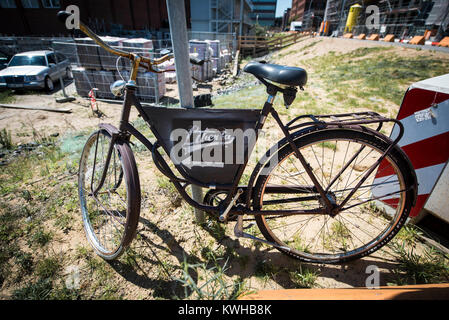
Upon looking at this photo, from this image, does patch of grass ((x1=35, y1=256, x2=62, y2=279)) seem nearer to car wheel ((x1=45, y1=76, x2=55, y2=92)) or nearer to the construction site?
the construction site

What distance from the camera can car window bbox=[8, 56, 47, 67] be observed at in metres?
9.94

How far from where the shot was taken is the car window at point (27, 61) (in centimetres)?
994

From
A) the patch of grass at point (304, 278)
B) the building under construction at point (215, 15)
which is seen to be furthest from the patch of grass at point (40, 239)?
the building under construction at point (215, 15)

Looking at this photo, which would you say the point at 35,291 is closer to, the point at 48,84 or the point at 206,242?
the point at 206,242

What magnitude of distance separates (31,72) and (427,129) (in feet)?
44.2

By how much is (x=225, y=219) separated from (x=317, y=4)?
70755mm

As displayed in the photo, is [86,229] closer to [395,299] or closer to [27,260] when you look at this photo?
[27,260]

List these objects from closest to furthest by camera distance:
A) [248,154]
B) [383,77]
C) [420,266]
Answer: [248,154]
[420,266]
[383,77]

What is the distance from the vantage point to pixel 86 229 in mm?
2293

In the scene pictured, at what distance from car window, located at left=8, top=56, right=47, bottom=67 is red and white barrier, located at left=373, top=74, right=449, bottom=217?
14100mm

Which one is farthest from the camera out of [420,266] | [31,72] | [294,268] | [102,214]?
[31,72]

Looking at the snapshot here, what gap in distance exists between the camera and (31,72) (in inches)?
372

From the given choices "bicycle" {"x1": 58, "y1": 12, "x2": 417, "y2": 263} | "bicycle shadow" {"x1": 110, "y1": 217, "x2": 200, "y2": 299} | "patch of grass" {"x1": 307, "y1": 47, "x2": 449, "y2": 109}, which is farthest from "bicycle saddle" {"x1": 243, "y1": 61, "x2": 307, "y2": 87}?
"patch of grass" {"x1": 307, "y1": 47, "x2": 449, "y2": 109}

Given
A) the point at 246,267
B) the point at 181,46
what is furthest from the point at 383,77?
the point at 246,267
